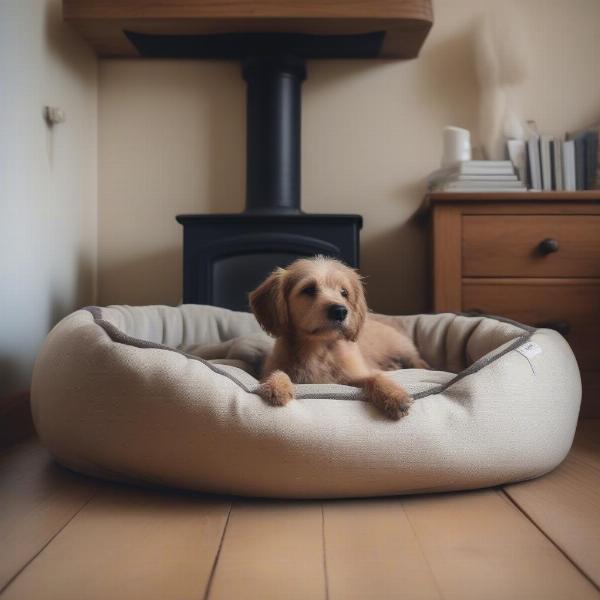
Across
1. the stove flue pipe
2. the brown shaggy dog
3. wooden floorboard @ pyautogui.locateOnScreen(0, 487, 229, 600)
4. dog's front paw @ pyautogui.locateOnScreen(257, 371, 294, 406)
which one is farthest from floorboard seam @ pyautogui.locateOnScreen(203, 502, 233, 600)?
the stove flue pipe

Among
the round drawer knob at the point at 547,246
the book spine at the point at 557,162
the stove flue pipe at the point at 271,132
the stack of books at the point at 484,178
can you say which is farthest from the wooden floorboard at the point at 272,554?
the book spine at the point at 557,162

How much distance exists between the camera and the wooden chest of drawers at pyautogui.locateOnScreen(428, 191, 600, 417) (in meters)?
2.60

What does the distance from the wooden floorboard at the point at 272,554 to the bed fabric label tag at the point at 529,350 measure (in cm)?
69

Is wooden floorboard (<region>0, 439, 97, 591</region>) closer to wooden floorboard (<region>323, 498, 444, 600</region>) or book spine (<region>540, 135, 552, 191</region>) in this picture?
wooden floorboard (<region>323, 498, 444, 600</region>)

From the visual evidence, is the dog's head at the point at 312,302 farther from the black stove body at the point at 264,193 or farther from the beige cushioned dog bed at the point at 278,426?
the black stove body at the point at 264,193

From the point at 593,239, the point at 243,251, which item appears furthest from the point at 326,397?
the point at 593,239

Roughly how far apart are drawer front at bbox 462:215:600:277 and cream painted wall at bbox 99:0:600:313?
0.70 meters

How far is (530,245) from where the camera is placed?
2.62m

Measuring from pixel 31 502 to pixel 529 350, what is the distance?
128 centimetres

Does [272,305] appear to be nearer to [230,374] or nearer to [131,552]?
[230,374]

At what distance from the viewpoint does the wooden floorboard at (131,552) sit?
1013 mm

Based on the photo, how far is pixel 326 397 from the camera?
59.3 inches

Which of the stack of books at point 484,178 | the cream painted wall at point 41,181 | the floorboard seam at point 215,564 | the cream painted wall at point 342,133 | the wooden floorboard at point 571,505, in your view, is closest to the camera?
the floorboard seam at point 215,564

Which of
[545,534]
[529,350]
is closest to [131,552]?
[545,534]
